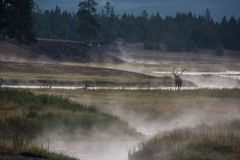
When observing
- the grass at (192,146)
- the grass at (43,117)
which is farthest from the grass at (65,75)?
the grass at (192,146)

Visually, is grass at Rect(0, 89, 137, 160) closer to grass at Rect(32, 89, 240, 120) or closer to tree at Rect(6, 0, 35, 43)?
grass at Rect(32, 89, 240, 120)

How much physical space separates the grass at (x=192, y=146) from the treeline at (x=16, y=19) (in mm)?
67280

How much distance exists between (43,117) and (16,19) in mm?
64098

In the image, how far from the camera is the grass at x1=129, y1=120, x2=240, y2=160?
68.9 ft

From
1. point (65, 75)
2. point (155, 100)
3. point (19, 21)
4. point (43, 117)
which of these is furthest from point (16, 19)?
point (43, 117)

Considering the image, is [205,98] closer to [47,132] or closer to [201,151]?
[47,132]

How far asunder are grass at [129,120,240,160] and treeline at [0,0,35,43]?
6728 centimetres

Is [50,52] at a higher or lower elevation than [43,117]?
lower

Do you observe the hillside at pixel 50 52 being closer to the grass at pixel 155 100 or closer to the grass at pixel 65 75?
the grass at pixel 65 75

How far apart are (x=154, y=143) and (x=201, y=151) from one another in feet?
9.16

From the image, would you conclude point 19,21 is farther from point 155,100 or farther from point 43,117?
point 43,117

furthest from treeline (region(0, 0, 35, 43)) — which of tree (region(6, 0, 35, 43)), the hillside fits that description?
the hillside

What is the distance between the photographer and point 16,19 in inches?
3548

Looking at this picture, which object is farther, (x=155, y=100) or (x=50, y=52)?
(x=50, y=52)
